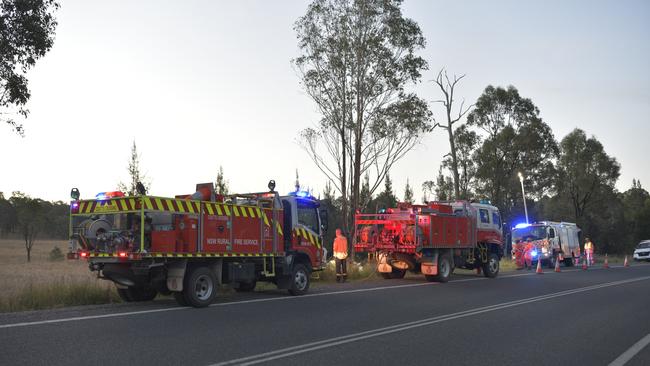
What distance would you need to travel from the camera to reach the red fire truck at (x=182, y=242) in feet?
36.3

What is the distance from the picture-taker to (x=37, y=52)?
52.3 feet

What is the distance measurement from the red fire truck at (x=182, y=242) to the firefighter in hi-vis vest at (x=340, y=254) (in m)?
4.48

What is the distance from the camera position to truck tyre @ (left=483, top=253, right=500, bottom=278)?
23.1 m

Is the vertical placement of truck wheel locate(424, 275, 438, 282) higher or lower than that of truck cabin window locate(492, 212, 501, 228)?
lower

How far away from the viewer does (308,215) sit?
15320 mm

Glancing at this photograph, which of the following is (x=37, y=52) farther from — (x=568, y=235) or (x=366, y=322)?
(x=568, y=235)

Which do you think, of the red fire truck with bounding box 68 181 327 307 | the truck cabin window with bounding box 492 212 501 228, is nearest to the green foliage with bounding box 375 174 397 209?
the truck cabin window with bounding box 492 212 501 228

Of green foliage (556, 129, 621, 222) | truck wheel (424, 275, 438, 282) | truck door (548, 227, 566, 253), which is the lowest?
truck wheel (424, 275, 438, 282)

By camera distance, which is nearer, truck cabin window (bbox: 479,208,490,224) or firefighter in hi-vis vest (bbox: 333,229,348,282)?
firefighter in hi-vis vest (bbox: 333,229,348,282)

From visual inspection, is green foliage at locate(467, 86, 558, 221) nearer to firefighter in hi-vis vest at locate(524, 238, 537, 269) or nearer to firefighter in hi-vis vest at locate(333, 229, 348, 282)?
firefighter in hi-vis vest at locate(524, 238, 537, 269)

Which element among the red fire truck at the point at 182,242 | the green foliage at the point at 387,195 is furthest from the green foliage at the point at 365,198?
the red fire truck at the point at 182,242

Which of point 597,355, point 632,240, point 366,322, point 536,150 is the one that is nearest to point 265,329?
point 366,322

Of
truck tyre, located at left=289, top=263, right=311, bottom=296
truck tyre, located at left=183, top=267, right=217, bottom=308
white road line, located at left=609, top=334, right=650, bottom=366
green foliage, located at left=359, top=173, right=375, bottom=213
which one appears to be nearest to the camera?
white road line, located at left=609, top=334, right=650, bottom=366

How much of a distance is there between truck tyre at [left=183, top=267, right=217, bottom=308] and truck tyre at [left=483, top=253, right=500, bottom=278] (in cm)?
1392
